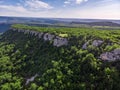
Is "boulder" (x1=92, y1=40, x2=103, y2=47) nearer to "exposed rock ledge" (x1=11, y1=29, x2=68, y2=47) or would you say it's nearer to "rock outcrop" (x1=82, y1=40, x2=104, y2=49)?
"rock outcrop" (x1=82, y1=40, x2=104, y2=49)

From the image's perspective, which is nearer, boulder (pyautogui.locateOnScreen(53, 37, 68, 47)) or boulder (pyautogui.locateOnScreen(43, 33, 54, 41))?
boulder (pyautogui.locateOnScreen(53, 37, 68, 47))

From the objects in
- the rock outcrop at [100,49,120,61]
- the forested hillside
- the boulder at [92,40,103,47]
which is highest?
the boulder at [92,40,103,47]

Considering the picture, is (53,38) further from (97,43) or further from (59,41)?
(97,43)

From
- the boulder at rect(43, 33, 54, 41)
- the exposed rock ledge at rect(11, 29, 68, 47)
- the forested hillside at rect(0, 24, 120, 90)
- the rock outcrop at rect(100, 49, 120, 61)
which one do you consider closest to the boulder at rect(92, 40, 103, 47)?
the forested hillside at rect(0, 24, 120, 90)

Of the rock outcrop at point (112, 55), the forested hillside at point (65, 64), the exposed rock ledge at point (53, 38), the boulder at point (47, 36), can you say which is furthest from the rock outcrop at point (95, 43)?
the boulder at point (47, 36)

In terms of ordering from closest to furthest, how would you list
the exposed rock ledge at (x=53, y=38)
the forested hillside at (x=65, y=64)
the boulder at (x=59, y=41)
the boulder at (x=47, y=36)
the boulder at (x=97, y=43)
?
the forested hillside at (x=65, y=64)
the boulder at (x=97, y=43)
the boulder at (x=59, y=41)
the exposed rock ledge at (x=53, y=38)
the boulder at (x=47, y=36)

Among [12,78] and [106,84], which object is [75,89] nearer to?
[106,84]

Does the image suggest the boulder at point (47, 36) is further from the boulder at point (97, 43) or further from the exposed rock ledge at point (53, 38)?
the boulder at point (97, 43)

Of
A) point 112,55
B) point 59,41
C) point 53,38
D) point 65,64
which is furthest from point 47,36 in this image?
point 112,55
